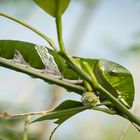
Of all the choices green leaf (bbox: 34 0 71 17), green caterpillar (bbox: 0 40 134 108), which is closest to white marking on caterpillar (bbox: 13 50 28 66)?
green caterpillar (bbox: 0 40 134 108)

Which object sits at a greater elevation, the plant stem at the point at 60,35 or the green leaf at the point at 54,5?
the green leaf at the point at 54,5

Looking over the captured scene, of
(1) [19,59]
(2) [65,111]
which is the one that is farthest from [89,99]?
(1) [19,59]

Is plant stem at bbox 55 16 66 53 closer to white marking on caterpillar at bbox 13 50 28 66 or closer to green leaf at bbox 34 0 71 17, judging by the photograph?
green leaf at bbox 34 0 71 17

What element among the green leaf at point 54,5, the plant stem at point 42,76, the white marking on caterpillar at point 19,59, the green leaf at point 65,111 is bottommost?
the green leaf at point 65,111

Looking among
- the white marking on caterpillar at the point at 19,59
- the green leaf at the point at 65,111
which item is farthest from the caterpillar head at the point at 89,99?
the white marking on caterpillar at the point at 19,59

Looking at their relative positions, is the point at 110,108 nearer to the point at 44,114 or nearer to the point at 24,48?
the point at 44,114

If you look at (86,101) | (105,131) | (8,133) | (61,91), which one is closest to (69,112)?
(86,101)

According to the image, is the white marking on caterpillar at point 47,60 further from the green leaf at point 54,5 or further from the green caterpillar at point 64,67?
the green leaf at point 54,5
